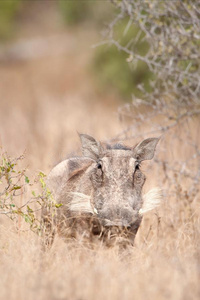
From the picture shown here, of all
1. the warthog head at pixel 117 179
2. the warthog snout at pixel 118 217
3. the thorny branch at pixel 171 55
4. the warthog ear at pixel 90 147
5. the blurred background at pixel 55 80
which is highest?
the blurred background at pixel 55 80

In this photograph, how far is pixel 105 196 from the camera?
4984mm

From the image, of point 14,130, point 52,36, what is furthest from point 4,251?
point 52,36

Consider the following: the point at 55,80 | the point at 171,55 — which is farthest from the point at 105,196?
the point at 55,80

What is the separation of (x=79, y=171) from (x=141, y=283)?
193cm

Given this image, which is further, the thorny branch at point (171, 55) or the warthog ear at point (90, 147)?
the thorny branch at point (171, 55)

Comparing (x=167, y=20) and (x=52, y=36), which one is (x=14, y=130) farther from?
(x=52, y=36)

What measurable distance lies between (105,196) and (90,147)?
58 centimetres

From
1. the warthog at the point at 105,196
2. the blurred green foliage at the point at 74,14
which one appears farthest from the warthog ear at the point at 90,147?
the blurred green foliage at the point at 74,14

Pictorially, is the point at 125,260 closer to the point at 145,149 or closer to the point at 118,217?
the point at 118,217

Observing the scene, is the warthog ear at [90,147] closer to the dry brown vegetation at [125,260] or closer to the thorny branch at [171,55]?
the dry brown vegetation at [125,260]

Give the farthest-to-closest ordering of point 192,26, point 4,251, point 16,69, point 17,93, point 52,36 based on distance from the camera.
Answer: point 52,36 < point 16,69 < point 17,93 < point 192,26 < point 4,251

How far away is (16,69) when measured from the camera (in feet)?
130

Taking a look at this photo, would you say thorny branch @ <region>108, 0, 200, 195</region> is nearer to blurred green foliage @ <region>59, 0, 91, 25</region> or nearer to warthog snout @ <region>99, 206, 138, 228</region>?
warthog snout @ <region>99, 206, 138, 228</region>

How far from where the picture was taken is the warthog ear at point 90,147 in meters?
5.41
